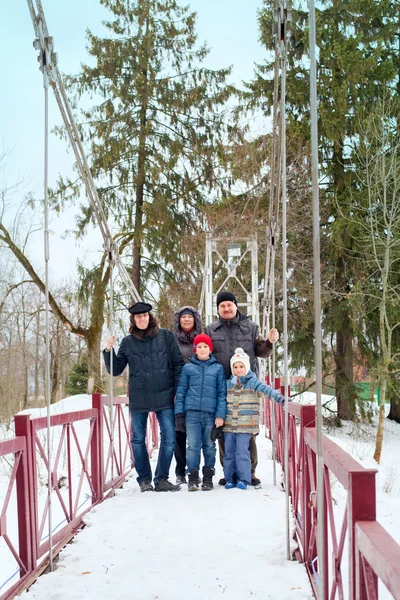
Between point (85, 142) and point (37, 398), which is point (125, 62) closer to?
point (85, 142)

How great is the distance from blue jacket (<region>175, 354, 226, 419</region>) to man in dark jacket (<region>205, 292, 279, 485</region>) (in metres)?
0.23

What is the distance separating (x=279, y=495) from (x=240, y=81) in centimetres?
1397

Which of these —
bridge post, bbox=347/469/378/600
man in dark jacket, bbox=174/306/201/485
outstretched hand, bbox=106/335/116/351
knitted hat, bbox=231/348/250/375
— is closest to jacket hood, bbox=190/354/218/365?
knitted hat, bbox=231/348/250/375

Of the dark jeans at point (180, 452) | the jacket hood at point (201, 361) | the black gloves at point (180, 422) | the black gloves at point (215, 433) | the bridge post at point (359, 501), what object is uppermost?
the jacket hood at point (201, 361)

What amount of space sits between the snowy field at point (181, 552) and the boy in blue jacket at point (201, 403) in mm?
269

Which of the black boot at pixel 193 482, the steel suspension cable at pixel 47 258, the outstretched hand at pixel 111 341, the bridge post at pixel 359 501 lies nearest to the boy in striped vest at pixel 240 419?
the black boot at pixel 193 482

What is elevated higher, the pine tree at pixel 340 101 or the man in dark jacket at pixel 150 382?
the pine tree at pixel 340 101

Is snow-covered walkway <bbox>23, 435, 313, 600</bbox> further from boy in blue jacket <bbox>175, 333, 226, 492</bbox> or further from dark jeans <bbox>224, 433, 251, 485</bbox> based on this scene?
boy in blue jacket <bbox>175, 333, 226, 492</bbox>

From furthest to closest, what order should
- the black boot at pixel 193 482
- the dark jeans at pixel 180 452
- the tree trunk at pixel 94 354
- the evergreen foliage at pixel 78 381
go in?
1. the evergreen foliage at pixel 78 381
2. the tree trunk at pixel 94 354
3. the dark jeans at pixel 180 452
4. the black boot at pixel 193 482

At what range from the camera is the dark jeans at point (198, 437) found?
4.93m

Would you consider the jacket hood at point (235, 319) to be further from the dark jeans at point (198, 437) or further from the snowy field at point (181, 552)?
the snowy field at point (181, 552)

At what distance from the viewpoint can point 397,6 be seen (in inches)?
640

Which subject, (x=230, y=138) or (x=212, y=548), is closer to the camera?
(x=212, y=548)

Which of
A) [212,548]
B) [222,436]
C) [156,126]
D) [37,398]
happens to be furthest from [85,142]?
[212,548]
